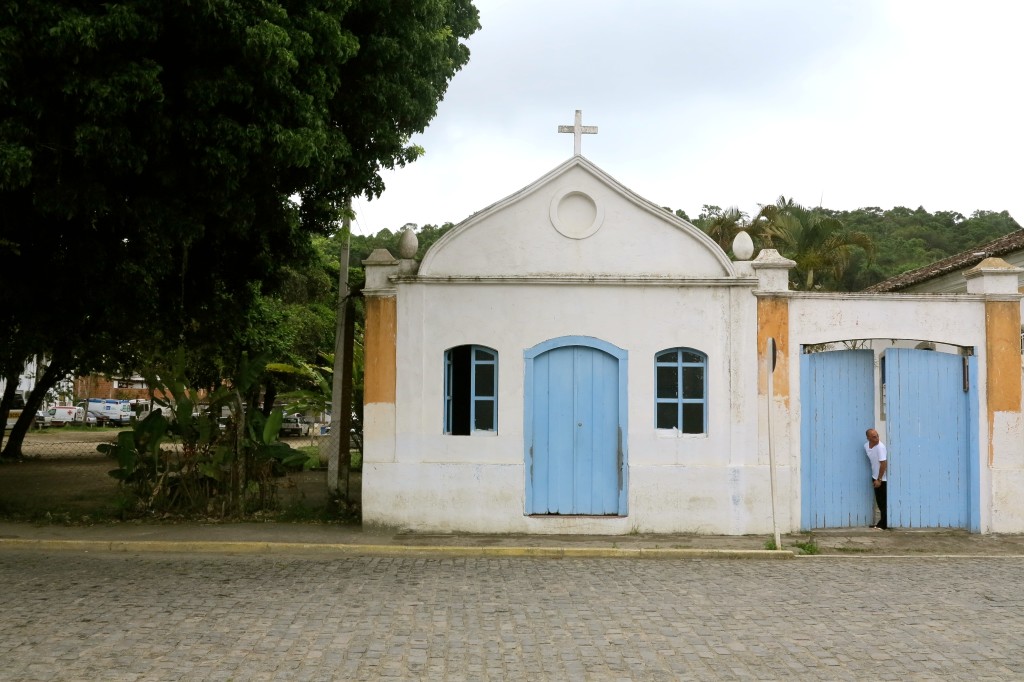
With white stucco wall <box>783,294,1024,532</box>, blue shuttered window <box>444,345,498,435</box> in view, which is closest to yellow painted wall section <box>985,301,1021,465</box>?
white stucco wall <box>783,294,1024,532</box>

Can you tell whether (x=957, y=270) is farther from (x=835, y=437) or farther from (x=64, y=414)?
(x=64, y=414)

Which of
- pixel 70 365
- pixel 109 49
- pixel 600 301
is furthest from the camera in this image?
pixel 70 365

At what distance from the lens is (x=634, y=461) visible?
11.8m

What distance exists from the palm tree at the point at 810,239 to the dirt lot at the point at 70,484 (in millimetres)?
13105

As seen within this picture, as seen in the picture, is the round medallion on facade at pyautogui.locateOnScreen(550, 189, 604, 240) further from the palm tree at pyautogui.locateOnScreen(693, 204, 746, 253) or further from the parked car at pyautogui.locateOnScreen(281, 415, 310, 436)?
the parked car at pyautogui.locateOnScreen(281, 415, 310, 436)

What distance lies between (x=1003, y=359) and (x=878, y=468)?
2.25 meters

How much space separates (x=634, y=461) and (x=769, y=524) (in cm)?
190

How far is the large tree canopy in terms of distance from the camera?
28.5 feet

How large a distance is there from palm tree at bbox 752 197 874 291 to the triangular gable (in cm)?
1237

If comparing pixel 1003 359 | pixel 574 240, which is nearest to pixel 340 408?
pixel 574 240

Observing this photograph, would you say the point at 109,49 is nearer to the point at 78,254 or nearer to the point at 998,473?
the point at 78,254

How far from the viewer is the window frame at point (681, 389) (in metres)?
12.0


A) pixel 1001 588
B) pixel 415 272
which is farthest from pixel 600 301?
pixel 1001 588

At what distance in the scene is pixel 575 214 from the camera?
12094 mm
